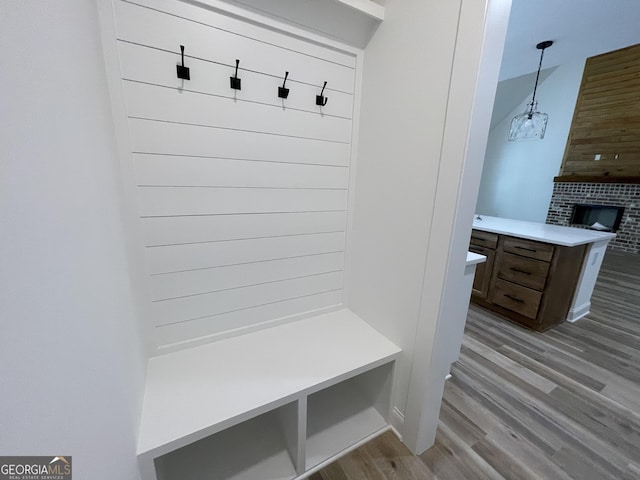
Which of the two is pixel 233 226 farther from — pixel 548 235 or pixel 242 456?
pixel 548 235

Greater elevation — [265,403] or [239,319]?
[239,319]

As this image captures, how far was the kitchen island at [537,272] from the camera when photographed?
2264mm

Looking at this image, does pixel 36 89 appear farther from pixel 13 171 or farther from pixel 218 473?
pixel 218 473

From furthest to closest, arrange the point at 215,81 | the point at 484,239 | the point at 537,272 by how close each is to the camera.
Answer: the point at 484,239 < the point at 537,272 < the point at 215,81

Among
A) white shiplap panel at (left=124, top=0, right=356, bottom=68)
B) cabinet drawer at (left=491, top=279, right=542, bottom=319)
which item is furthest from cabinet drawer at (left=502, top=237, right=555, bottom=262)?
white shiplap panel at (left=124, top=0, right=356, bottom=68)

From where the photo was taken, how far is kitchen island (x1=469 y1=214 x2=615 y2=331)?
2.26 metres

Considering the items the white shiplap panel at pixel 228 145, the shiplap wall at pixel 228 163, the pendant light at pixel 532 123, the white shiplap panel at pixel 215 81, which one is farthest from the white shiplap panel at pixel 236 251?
the pendant light at pixel 532 123

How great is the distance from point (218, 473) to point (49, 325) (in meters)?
1.22

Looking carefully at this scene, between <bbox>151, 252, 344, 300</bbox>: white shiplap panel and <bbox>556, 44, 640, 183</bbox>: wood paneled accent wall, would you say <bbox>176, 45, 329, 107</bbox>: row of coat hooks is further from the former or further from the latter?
<bbox>556, 44, 640, 183</bbox>: wood paneled accent wall

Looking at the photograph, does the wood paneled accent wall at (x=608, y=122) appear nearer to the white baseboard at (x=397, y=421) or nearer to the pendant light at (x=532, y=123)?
the pendant light at (x=532, y=123)

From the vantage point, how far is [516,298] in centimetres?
250

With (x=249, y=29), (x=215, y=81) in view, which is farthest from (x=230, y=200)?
(x=249, y=29)

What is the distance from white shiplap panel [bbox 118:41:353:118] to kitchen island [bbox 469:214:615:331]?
2158 millimetres

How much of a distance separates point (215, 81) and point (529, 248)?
278 centimetres
